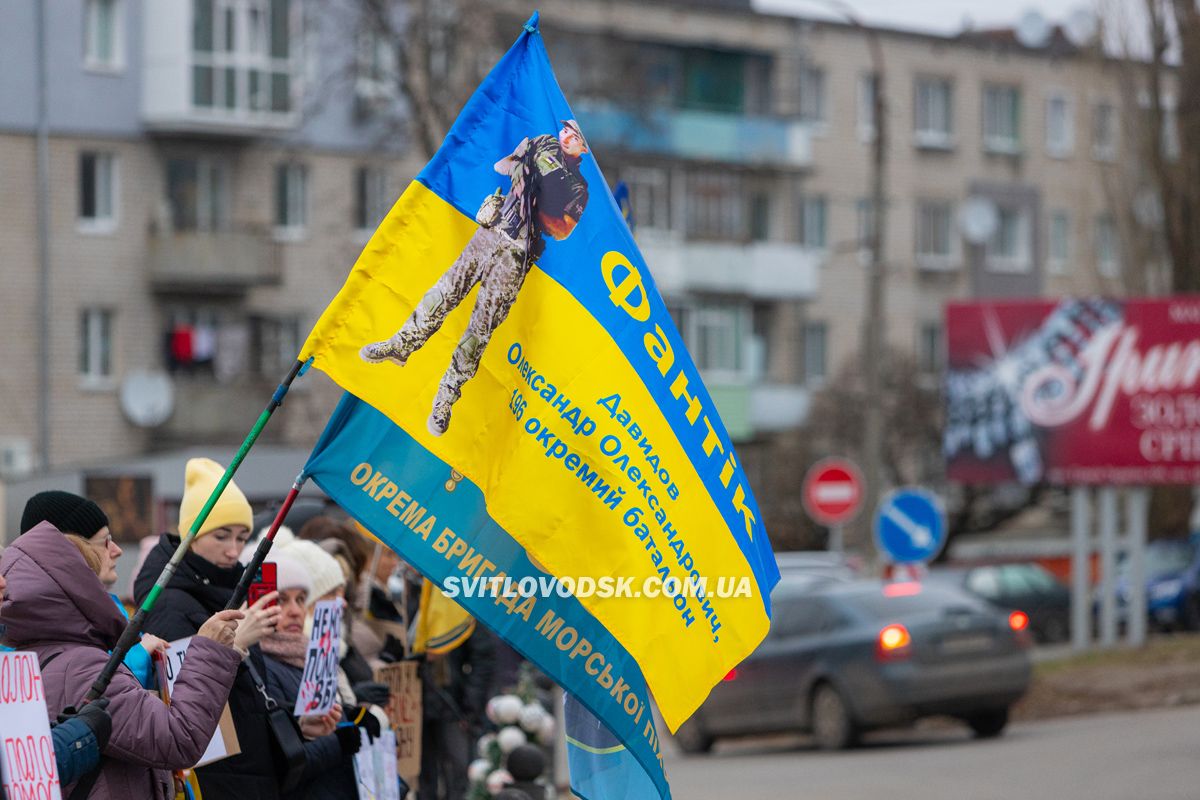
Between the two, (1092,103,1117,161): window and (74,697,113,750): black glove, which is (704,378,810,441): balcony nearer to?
(1092,103,1117,161): window

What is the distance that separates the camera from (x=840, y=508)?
26531mm

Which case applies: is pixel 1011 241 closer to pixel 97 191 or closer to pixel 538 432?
pixel 97 191

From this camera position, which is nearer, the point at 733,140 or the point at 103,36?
the point at 103,36

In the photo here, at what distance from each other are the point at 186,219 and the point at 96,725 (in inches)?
1700

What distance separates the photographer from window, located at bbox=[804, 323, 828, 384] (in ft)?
198

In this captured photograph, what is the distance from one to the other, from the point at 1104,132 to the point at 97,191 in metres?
20.0

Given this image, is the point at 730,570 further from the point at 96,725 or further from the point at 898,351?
the point at 898,351

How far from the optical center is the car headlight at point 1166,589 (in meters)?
38.8

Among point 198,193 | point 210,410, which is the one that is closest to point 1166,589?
point 210,410

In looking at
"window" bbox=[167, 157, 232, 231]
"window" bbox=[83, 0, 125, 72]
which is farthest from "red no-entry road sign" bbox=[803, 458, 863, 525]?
"window" bbox=[83, 0, 125, 72]

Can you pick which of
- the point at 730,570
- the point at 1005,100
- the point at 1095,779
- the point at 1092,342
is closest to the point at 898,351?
the point at 1005,100

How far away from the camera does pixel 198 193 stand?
4794cm

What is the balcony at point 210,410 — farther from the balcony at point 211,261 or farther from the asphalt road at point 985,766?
the asphalt road at point 985,766

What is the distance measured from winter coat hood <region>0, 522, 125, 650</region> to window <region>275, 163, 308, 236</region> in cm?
4386
